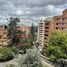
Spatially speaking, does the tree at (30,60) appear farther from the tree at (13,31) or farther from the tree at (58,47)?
the tree at (13,31)

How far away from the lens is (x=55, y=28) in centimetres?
4753

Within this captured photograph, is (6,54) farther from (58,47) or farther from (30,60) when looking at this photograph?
(30,60)

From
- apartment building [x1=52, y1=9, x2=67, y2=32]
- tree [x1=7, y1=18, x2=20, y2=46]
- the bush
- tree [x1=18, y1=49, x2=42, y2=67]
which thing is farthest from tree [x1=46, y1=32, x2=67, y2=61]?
tree [x1=7, y1=18, x2=20, y2=46]

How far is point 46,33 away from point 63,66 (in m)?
24.5

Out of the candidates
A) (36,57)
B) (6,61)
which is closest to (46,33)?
(6,61)

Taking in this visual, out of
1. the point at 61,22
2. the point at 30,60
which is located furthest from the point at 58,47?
the point at 30,60

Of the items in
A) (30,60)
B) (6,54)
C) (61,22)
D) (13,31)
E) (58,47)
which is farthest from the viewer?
(13,31)

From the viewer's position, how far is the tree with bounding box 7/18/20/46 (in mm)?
52844

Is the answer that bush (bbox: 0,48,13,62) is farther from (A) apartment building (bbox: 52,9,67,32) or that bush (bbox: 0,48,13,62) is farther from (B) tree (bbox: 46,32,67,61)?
(A) apartment building (bbox: 52,9,67,32)

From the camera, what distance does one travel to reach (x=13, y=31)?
54125 millimetres

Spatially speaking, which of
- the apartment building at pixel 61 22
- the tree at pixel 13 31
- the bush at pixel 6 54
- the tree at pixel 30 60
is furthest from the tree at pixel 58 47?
the tree at pixel 13 31

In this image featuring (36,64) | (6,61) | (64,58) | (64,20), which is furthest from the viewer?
(64,20)

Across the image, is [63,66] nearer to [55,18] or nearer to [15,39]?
[55,18]

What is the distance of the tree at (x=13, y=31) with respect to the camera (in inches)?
2080
